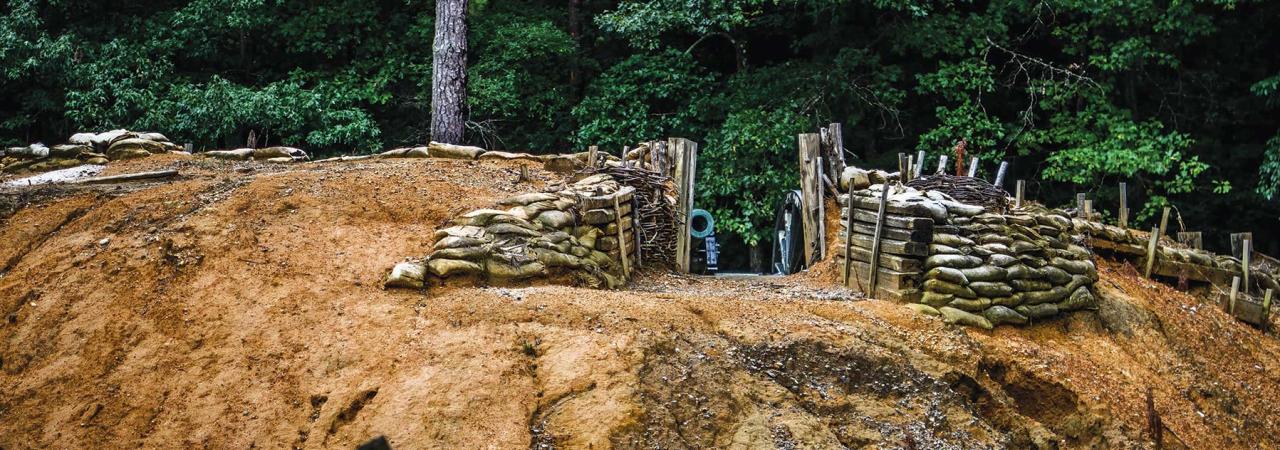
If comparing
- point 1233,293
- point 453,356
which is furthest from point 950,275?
point 1233,293

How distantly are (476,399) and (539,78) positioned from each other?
11.0 meters

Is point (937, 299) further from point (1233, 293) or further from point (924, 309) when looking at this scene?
point (1233, 293)

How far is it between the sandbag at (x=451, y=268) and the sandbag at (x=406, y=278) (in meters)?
0.08

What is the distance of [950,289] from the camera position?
24.0 ft

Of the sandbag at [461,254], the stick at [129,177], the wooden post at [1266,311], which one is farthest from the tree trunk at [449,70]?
the wooden post at [1266,311]

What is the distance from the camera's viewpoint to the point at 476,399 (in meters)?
5.41

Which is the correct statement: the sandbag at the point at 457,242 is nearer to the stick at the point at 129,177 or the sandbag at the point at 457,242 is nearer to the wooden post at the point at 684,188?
the stick at the point at 129,177

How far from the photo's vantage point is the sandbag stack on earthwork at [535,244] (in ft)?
22.3

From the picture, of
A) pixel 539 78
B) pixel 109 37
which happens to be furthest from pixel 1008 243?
pixel 109 37

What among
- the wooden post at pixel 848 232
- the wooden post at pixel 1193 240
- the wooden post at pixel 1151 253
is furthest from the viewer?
the wooden post at pixel 1193 240

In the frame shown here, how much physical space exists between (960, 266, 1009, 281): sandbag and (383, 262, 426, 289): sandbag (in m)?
3.81

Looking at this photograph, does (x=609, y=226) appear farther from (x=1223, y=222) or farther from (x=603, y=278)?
(x=1223, y=222)

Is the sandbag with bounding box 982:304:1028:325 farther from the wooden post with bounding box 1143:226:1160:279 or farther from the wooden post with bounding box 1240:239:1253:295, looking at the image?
the wooden post with bounding box 1240:239:1253:295

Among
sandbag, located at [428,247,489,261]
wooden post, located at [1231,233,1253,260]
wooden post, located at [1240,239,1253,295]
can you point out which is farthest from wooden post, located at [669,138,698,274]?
wooden post, located at [1231,233,1253,260]
